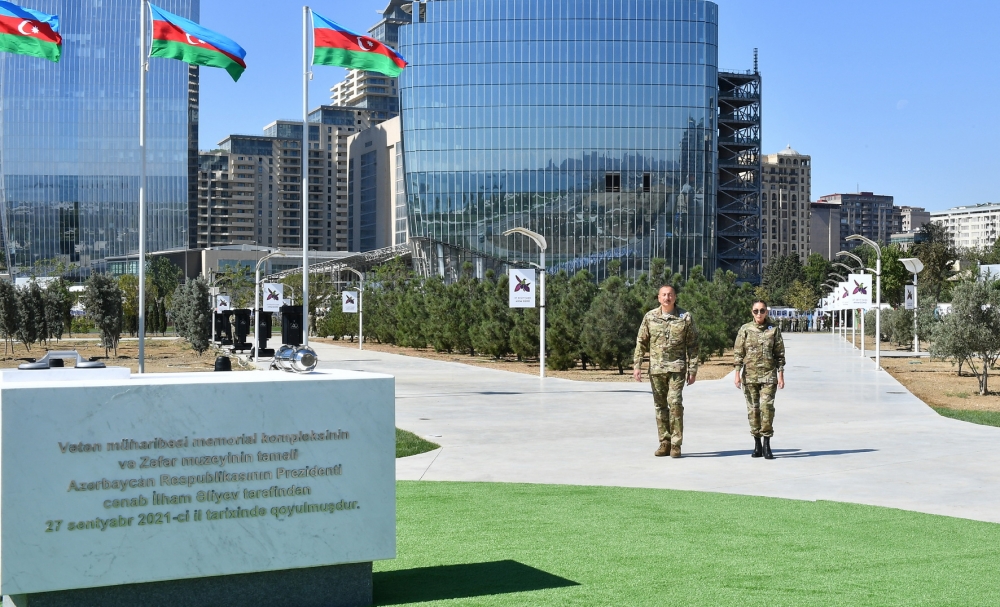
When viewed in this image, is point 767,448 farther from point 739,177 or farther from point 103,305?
point 739,177

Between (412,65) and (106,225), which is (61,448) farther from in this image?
(106,225)

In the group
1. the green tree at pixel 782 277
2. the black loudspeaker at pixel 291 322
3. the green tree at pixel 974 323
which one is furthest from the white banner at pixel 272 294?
the green tree at pixel 782 277

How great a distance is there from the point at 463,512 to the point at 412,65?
82.9 meters

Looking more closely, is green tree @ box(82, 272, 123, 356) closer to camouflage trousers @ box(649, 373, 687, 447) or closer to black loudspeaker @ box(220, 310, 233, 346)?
black loudspeaker @ box(220, 310, 233, 346)

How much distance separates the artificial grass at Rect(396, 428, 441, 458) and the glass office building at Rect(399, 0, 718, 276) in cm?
7267

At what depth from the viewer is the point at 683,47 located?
87312mm

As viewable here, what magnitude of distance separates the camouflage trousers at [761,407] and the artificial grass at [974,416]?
616 cm

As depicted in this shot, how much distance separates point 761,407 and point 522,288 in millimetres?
16419

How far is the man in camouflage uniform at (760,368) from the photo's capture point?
40.0 ft

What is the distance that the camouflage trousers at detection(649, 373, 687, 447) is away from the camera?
470 inches

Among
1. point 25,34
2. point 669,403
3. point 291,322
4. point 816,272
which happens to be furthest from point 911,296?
point 816,272

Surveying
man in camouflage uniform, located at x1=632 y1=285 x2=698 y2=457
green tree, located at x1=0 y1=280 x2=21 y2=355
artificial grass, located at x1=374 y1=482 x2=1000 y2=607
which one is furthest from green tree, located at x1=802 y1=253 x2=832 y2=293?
artificial grass, located at x1=374 y1=482 x2=1000 y2=607

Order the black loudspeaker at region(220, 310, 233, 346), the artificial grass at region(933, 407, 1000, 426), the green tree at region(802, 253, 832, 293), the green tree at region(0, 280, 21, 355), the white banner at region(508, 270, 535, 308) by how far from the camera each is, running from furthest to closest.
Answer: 1. the green tree at region(802, 253, 832, 293)
2. the black loudspeaker at region(220, 310, 233, 346)
3. the green tree at region(0, 280, 21, 355)
4. the white banner at region(508, 270, 535, 308)
5. the artificial grass at region(933, 407, 1000, 426)

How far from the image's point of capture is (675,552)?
7.08 meters
